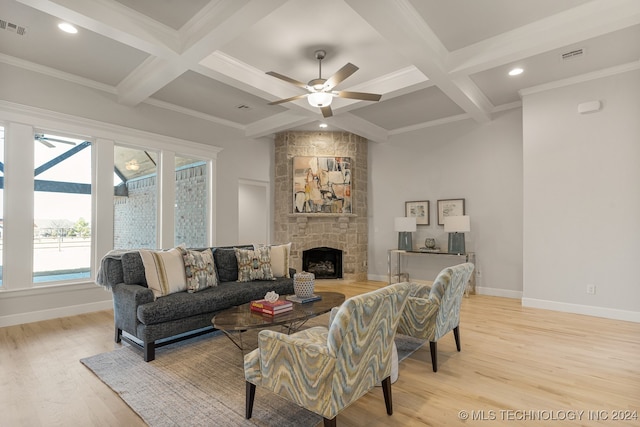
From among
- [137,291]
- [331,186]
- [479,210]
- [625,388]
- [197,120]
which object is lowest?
[625,388]

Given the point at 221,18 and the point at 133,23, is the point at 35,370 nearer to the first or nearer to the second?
the point at 133,23

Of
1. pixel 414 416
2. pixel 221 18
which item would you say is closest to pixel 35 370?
pixel 414 416

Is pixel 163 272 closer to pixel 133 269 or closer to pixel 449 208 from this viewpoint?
pixel 133 269

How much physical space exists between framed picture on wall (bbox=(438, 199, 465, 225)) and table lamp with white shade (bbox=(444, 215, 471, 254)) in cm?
37

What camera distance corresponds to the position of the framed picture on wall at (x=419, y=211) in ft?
21.5

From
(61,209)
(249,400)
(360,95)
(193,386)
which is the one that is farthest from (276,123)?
(249,400)

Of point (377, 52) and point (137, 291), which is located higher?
point (377, 52)

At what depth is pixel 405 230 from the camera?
20.8 ft

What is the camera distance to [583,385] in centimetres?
254

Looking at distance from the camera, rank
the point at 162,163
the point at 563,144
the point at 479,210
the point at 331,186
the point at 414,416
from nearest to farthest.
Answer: the point at 414,416, the point at 563,144, the point at 162,163, the point at 479,210, the point at 331,186

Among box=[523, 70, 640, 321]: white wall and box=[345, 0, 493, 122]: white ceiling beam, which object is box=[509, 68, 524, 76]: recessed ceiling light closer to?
box=[345, 0, 493, 122]: white ceiling beam

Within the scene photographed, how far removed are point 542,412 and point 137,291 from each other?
3.40 meters

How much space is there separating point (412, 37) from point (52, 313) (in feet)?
17.9

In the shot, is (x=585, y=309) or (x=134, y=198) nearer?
(x=585, y=309)
